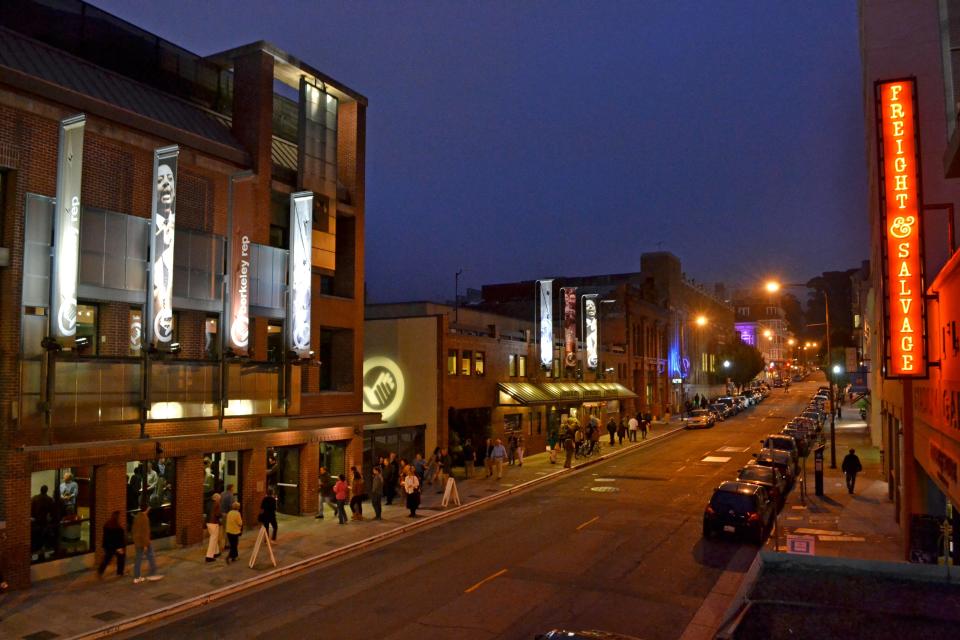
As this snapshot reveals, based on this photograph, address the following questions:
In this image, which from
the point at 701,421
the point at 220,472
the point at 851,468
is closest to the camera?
the point at 220,472

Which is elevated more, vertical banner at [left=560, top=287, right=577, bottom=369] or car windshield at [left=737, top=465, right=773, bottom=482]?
vertical banner at [left=560, top=287, right=577, bottom=369]

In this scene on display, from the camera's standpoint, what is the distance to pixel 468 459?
104 ft

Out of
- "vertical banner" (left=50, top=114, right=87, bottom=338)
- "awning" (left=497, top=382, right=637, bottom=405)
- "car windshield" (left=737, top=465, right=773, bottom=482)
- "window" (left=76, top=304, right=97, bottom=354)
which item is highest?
"vertical banner" (left=50, top=114, right=87, bottom=338)

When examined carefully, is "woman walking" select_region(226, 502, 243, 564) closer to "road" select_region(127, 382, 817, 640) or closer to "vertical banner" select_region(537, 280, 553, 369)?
"road" select_region(127, 382, 817, 640)

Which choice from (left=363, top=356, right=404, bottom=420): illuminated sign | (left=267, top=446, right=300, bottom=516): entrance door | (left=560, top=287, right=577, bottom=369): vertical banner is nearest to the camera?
(left=267, top=446, right=300, bottom=516): entrance door

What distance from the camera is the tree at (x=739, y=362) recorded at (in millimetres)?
97125

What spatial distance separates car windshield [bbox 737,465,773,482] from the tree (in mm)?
75912

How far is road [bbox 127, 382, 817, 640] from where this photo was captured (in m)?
12.7

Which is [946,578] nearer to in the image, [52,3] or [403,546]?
[403,546]

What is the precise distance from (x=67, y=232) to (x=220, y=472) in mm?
8401

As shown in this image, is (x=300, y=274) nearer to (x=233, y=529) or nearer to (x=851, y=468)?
(x=233, y=529)

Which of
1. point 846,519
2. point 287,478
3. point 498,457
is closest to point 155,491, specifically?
point 287,478

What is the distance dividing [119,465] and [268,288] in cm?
714

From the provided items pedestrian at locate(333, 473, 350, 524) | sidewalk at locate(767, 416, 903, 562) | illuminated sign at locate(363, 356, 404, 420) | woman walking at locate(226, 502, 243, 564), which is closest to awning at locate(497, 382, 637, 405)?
illuminated sign at locate(363, 356, 404, 420)
